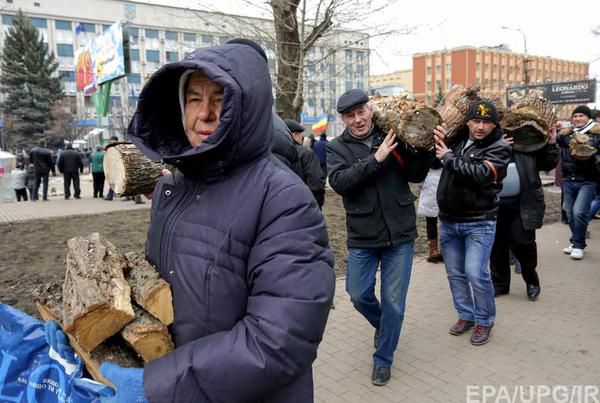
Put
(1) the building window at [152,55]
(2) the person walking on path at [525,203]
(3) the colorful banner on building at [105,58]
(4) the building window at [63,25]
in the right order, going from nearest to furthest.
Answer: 1. (2) the person walking on path at [525,203]
2. (3) the colorful banner on building at [105,58]
3. (4) the building window at [63,25]
4. (1) the building window at [152,55]

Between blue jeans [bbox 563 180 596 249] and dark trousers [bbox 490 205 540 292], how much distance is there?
1.99 m

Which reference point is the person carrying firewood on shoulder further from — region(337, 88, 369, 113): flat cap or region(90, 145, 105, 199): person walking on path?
region(90, 145, 105, 199): person walking on path

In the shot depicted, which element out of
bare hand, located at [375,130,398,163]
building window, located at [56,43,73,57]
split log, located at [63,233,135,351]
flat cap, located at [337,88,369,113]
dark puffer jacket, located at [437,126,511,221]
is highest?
building window, located at [56,43,73,57]

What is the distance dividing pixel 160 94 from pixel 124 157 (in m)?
2.02

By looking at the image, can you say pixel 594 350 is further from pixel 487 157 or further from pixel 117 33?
pixel 117 33

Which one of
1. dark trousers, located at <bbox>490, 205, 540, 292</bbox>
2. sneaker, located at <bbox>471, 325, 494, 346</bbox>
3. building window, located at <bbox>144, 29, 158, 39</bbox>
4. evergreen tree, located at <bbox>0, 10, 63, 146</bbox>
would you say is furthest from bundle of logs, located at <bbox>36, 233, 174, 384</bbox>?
building window, located at <bbox>144, 29, 158, 39</bbox>

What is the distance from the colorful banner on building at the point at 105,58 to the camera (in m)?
19.1

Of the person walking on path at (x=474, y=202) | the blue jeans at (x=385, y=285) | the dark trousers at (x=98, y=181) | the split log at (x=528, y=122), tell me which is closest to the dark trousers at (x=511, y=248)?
the split log at (x=528, y=122)

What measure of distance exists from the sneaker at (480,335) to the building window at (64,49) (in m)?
66.7

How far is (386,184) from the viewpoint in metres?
3.51

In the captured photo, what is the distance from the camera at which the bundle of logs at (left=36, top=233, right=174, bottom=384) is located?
60.0 inches

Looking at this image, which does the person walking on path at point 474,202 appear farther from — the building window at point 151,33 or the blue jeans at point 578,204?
the building window at point 151,33

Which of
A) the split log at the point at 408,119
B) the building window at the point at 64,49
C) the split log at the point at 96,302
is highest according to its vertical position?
the building window at the point at 64,49

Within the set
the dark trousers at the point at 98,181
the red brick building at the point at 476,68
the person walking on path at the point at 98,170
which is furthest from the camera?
the red brick building at the point at 476,68
